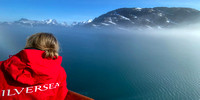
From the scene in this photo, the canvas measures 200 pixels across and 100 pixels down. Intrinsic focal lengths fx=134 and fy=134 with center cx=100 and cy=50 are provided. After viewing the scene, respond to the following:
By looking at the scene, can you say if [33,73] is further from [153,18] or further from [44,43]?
[153,18]

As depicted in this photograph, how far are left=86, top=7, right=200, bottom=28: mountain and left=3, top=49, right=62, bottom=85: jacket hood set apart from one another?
146m

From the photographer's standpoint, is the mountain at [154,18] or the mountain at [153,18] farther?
the mountain at [154,18]

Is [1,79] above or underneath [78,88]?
above

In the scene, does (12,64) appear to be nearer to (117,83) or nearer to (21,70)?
(21,70)

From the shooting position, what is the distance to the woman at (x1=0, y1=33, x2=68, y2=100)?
121 cm

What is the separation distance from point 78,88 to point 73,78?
1.51 meters

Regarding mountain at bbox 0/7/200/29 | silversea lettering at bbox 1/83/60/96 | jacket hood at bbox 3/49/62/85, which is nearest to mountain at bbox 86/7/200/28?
mountain at bbox 0/7/200/29

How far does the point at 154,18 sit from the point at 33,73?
559ft

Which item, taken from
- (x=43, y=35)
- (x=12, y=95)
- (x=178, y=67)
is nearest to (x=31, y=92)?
(x=12, y=95)

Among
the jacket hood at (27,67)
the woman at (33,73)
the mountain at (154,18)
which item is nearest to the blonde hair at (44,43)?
the woman at (33,73)

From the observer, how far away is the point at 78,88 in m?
9.18

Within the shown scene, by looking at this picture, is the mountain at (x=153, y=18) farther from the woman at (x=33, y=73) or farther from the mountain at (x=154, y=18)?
the woman at (x=33, y=73)

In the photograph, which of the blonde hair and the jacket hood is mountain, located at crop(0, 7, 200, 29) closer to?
the blonde hair

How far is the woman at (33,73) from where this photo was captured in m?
1.21
